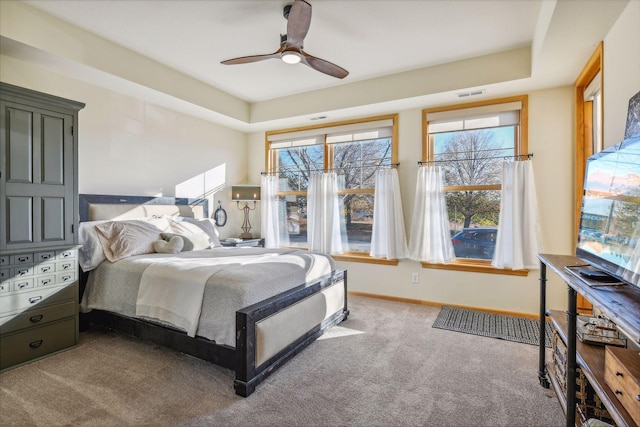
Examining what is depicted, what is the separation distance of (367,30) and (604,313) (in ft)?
9.24

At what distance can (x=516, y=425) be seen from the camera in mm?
1845

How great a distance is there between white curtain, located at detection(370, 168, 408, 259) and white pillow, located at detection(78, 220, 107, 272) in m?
3.13

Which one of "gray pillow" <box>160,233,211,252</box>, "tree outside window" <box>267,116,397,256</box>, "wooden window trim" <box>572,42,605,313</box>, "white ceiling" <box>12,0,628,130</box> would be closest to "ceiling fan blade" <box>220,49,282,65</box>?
"white ceiling" <box>12,0,628,130</box>

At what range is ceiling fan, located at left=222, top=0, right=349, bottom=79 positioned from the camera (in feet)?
7.35

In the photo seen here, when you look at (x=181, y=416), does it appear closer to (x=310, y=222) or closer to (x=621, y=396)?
(x=621, y=396)

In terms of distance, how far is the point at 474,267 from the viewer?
12.8 feet

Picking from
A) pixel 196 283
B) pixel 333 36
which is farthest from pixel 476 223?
pixel 196 283

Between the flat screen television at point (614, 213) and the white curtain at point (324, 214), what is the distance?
123 inches

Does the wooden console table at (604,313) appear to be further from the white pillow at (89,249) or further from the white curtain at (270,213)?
the white curtain at (270,213)

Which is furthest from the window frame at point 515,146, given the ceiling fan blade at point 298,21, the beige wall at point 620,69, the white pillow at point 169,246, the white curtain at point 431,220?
the white pillow at point 169,246

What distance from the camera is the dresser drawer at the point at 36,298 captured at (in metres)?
2.40

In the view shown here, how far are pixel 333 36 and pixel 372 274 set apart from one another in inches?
119

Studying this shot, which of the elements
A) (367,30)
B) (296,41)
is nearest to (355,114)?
(367,30)

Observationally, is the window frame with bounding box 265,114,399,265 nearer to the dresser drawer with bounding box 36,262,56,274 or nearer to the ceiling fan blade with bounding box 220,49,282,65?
the ceiling fan blade with bounding box 220,49,282,65
